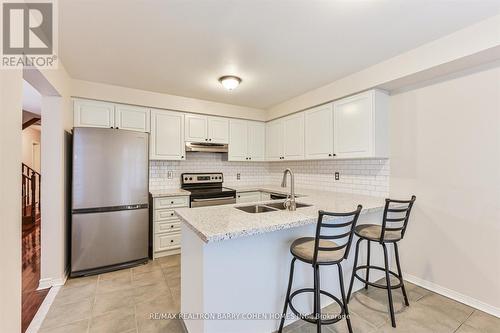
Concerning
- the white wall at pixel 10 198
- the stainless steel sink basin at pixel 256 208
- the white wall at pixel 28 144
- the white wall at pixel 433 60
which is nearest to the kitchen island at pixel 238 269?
the stainless steel sink basin at pixel 256 208

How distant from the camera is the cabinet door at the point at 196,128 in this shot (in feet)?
12.4

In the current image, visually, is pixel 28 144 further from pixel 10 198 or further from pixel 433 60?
A: pixel 433 60

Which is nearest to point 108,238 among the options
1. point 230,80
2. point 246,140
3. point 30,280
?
point 30,280

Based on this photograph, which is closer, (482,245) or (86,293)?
(482,245)

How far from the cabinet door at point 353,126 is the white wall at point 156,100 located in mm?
1819

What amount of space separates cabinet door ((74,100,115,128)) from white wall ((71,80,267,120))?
3.8 inches

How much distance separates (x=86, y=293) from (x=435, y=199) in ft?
12.4

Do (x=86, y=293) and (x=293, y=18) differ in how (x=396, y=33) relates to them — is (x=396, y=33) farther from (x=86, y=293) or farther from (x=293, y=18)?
A: (x=86, y=293)

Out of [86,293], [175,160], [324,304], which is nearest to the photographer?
[324,304]

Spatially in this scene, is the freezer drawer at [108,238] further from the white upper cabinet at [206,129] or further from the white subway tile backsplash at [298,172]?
the white upper cabinet at [206,129]

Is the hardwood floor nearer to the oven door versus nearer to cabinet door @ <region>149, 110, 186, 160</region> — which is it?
the oven door

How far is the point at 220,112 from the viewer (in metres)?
4.08

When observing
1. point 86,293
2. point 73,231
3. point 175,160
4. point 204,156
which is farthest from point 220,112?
point 86,293

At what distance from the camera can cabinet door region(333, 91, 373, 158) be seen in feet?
8.87
